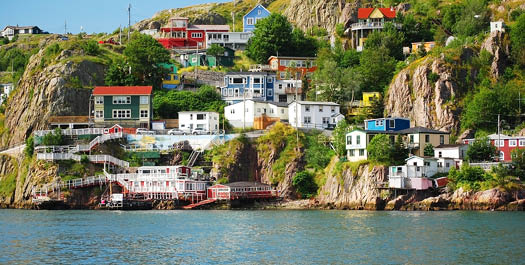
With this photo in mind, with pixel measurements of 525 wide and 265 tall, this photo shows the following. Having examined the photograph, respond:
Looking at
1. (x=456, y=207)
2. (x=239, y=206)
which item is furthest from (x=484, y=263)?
(x=239, y=206)

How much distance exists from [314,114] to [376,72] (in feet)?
46.8

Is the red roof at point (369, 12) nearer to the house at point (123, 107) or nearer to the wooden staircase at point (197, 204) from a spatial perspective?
the house at point (123, 107)

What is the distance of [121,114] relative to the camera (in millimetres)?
116188

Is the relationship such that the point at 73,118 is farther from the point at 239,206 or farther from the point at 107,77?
the point at 239,206

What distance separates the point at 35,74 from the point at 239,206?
126 ft

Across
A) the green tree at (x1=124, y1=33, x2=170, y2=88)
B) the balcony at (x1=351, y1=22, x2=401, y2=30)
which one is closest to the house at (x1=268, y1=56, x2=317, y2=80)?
the balcony at (x1=351, y1=22, x2=401, y2=30)

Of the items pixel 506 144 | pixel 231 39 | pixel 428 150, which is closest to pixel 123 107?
pixel 231 39

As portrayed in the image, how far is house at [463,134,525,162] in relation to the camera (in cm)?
9769

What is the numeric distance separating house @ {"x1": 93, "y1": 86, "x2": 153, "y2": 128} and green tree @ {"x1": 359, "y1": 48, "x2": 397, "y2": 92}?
96.0ft

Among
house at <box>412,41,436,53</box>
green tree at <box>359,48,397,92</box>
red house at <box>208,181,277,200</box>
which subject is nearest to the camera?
red house at <box>208,181,277,200</box>

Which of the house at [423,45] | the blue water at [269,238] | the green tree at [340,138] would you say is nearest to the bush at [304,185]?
the green tree at [340,138]

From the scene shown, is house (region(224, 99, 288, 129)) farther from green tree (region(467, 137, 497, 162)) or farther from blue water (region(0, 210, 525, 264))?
green tree (region(467, 137, 497, 162))

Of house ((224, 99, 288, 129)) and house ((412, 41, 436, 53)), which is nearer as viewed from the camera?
house ((224, 99, 288, 129))

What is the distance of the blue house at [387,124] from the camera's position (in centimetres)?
10531
